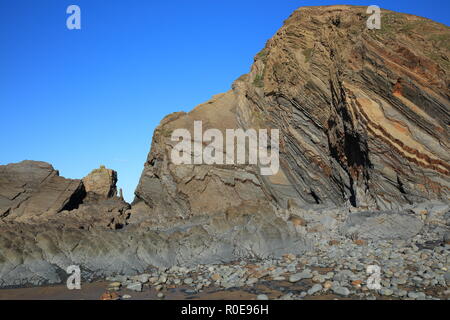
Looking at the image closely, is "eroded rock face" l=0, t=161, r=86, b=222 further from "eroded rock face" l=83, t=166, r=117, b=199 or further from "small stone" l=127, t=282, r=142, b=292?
"small stone" l=127, t=282, r=142, b=292

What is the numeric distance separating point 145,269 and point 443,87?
1671 centimetres

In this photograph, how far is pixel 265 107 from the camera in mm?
29203

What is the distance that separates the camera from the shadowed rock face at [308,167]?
1655 cm

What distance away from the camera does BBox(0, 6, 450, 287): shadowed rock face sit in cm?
1655

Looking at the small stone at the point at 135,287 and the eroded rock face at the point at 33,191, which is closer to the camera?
the small stone at the point at 135,287

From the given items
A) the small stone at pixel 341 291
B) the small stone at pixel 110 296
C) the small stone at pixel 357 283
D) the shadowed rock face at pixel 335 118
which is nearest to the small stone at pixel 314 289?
the small stone at pixel 341 291

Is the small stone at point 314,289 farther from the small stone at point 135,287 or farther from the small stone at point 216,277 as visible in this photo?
the small stone at point 135,287

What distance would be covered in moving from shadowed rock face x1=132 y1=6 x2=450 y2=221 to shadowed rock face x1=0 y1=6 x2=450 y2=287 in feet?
0.25

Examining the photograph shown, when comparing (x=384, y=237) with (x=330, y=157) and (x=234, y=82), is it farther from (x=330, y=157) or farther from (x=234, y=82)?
(x=234, y=82)

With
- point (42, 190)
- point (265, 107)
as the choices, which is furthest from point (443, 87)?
point (42, 190)

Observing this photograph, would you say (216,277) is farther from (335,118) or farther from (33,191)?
(33,191)

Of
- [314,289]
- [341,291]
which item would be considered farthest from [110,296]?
[341,291]

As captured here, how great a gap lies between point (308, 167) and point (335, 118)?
4.38 meters

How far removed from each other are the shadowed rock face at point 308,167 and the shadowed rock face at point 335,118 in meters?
0.08
